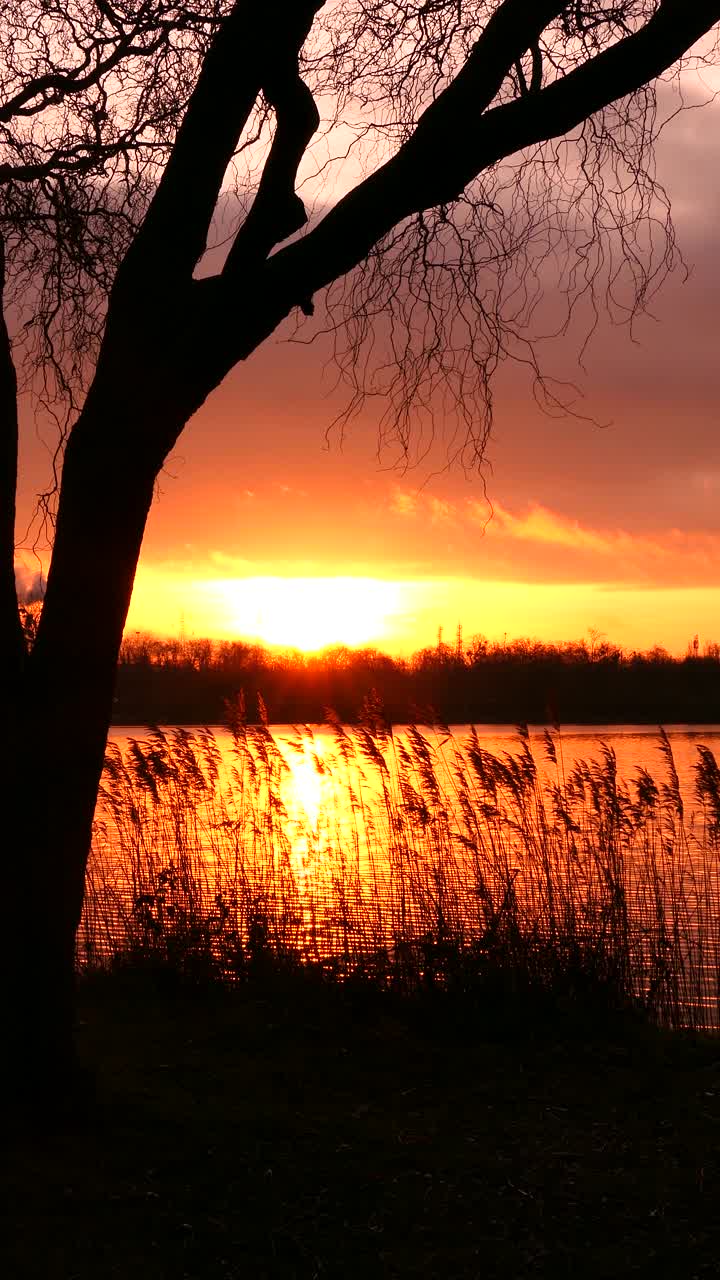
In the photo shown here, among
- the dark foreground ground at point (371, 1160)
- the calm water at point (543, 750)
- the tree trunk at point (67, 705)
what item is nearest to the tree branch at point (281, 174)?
the tree trunk at point (67, 705)

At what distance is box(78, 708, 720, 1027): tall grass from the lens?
7.66 m

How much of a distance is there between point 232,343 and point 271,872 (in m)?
6.02

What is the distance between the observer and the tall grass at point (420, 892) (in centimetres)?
766

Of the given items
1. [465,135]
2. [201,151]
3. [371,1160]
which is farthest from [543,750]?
[465,135]

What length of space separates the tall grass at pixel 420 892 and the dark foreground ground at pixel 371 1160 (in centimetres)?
73

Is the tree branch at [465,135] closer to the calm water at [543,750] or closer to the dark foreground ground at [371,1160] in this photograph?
the dark foreground ground at [371,1160]

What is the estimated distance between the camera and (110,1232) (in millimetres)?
3975

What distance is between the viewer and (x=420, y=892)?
349 inches

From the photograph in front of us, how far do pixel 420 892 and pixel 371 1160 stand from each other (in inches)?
162

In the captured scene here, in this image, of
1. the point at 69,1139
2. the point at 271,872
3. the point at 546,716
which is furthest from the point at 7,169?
the point at 546,716

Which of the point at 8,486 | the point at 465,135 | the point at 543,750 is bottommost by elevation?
the point at 543,750

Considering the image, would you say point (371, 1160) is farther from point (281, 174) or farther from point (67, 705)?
point (281, 174)

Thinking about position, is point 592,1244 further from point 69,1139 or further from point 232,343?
point 232,343

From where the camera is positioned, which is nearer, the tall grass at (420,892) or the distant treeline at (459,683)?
the tall grass at (420,892)
